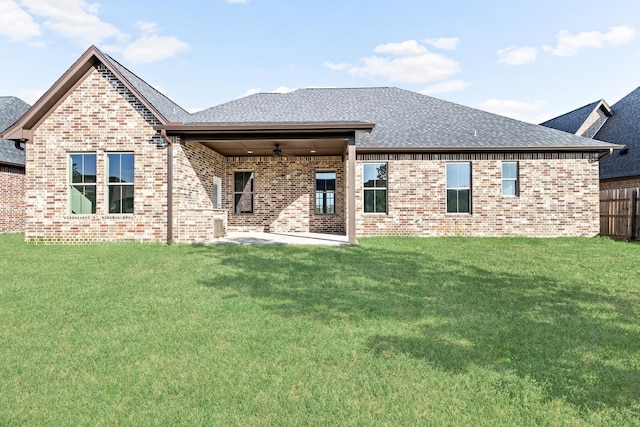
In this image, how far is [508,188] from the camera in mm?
13383

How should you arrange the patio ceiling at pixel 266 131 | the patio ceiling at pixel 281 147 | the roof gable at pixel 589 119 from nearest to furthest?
the patio ceiling at pixel 266 131
the patio ceiling at pixel 281 147
the roof gable at pixel 589 119

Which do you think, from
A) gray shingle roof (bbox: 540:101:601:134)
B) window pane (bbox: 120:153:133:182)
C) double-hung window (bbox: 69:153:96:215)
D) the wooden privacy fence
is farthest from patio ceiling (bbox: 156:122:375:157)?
gray shingle roof (bbox: 540:101:601:134)

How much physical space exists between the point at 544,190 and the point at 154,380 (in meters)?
14.3

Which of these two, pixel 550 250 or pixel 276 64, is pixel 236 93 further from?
pixel 550 250

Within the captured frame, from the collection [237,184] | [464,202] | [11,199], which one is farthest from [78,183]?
[464,202]

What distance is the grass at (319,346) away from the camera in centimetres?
252

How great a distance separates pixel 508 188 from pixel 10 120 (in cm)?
2348

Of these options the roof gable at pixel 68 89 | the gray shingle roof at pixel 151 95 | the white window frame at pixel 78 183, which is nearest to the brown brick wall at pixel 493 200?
the gray shingle roof at pixel 151 95

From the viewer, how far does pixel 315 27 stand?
47.8ft

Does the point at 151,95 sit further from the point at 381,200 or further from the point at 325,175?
the point at 381,200

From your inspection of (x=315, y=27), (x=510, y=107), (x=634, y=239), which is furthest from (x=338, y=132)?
(x=510, y=107)

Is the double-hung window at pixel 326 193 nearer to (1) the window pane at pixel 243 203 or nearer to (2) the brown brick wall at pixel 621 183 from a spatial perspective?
(1) the window pane at pixel 243 203

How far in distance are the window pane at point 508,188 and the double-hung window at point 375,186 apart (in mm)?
4418

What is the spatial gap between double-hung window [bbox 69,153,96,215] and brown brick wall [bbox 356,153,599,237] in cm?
888
